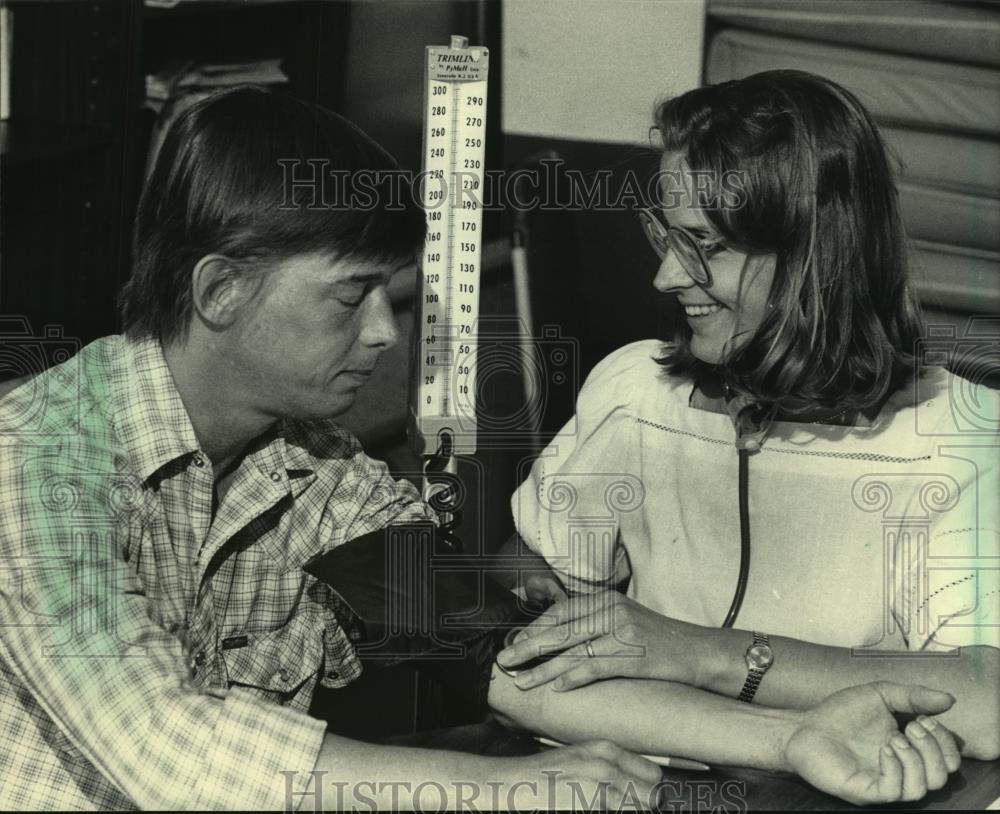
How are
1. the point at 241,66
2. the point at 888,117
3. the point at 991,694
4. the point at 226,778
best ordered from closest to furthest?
1. the point at 226,778
2. the point at 991,694
3. the point at 888,117
4. the point at 241,66

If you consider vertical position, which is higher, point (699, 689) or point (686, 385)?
point (686, 385)

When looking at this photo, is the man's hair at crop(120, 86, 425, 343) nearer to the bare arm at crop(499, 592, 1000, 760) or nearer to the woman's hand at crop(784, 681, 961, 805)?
the bare arm at crop(499, 592, 1000, 760)

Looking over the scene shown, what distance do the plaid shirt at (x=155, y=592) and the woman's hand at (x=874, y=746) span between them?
528 mm

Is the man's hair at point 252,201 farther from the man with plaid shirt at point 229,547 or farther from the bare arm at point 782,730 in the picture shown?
the bare arm at point 782,730

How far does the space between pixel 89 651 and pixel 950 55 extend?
127 centimetres

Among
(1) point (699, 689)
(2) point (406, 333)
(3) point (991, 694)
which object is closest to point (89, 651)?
(2) point (406, 333)

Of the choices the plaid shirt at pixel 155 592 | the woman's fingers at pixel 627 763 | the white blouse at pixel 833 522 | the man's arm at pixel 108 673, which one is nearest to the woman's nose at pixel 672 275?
the white blouse at pixel 833 522

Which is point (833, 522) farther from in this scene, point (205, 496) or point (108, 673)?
point (108, 673)

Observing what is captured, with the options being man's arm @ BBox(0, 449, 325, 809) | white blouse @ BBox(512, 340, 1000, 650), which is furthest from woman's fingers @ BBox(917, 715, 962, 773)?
man's arm @ BBox(0, 449, 325, 809)

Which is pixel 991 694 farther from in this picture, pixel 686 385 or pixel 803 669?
pixel 686 385

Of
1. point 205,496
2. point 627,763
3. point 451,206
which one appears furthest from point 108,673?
point 451,206

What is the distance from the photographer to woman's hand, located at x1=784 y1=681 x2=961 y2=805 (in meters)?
1.30

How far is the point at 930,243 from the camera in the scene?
A: 161cm

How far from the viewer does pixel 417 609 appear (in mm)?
1564
